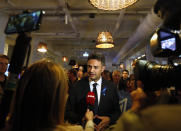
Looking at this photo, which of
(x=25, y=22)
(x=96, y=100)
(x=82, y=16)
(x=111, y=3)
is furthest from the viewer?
(x=82, y=16)

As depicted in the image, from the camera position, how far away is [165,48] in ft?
2.45

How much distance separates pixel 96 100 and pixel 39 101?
3.22 feet

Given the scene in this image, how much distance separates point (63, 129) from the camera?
764 millimetres

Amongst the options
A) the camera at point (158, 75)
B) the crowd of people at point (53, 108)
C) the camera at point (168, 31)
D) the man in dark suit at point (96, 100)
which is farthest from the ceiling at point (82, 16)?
the crowd of people at point (53, 108)

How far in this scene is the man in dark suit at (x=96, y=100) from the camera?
154 centimetres

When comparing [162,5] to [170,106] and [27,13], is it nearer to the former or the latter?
[170,106]

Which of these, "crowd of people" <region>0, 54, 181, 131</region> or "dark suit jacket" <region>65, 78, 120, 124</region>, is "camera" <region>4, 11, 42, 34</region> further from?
"dark suit jacket" <region>65, 78, 120, 124</region>

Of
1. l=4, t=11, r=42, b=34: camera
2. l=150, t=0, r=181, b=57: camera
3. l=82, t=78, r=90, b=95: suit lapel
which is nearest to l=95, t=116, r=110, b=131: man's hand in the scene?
l=82, t=78, r=90, b=95: suit lapel

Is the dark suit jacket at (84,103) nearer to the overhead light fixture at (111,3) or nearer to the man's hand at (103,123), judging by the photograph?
the man's hand at (103,123)

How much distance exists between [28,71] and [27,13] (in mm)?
297

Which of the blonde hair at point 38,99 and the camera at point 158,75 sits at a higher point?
the camera at point 158,75

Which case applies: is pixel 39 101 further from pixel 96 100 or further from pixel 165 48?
pixel 96 100

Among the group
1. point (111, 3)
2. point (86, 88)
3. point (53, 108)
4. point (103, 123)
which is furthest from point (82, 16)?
point (53, 108)

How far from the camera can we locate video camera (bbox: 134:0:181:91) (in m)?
0.54
